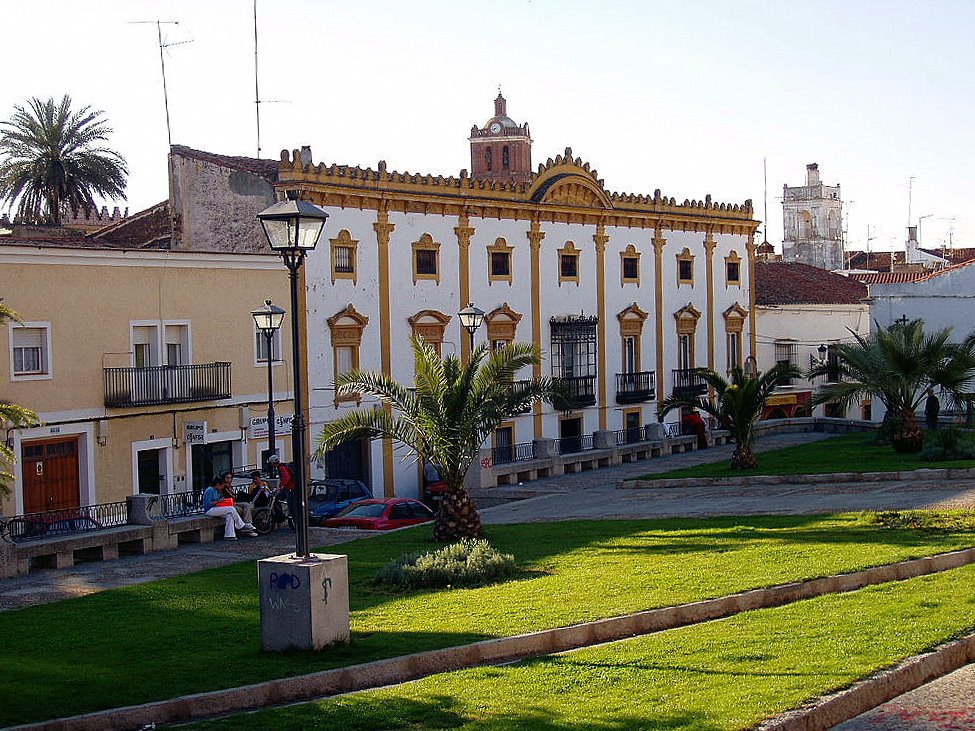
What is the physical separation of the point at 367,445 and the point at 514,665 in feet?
84.1

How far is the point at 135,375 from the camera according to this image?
1148 inches

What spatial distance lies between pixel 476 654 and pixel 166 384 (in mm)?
19342

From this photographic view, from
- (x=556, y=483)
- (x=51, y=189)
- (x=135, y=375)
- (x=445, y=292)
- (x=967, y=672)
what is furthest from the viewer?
(x=51, y=189)

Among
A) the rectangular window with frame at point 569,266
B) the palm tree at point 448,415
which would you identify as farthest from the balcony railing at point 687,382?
the palm tree at point 448,415

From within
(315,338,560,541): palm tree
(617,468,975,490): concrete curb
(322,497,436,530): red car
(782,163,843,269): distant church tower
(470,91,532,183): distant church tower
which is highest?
(470,91,532,183): distant church tower

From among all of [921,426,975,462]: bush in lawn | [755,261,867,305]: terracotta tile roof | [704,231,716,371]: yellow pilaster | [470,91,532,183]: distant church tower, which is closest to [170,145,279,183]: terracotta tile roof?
[921,426,975,462]: bush in lawn

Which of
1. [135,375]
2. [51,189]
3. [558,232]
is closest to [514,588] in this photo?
[135,375]

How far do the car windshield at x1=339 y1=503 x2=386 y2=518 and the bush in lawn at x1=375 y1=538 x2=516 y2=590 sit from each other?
8.79m

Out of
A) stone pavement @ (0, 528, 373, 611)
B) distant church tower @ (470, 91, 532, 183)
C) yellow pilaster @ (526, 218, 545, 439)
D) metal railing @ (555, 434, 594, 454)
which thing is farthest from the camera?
distant church tower @ (470, 91, 532, 183)

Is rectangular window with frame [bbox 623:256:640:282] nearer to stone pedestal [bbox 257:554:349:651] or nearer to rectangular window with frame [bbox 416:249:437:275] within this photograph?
rectangular window with frame [bbox 416:249:437:275]

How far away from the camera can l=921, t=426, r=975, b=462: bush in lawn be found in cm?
2908

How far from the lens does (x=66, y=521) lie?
74.6ft

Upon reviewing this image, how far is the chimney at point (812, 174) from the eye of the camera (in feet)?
298

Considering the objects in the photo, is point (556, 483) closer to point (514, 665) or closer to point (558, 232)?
point (558, 232)
